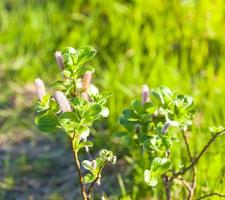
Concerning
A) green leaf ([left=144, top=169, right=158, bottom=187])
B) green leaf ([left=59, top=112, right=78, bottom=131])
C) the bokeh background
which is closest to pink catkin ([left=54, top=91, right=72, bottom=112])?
green leaf ([left=59, top=112, right=78, bottom=131])

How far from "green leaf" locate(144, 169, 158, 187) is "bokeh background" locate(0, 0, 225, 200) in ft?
1.40

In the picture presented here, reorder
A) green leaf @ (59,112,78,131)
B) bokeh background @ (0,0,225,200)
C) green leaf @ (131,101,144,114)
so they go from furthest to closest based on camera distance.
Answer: bokeh background @ (0,0,225,200) → green leaf @ (131,101,144,114) → green leaf @ (59,112,78,131)

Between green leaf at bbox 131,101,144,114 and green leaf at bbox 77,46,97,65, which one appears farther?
green leaf at bbox 131,101,144,114

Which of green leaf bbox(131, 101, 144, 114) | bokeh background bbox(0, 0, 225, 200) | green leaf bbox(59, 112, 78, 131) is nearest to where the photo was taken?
green leaf bbox(59, 112, 78, 131)

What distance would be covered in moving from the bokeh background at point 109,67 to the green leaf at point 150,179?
428 mm

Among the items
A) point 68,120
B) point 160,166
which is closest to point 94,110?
point 68,120

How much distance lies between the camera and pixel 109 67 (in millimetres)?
2824

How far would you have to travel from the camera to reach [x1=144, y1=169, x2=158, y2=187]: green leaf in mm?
1506

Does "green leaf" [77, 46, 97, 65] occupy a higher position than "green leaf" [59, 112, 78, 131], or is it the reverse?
"green leaf" [77, 46, 97, 65]

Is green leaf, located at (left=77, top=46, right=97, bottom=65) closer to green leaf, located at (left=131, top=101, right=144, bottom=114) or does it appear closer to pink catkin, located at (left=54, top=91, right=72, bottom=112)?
pink catkin, located at (left=54, top=91, right=72, bottom=112)

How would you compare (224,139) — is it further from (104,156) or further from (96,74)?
(96,74)

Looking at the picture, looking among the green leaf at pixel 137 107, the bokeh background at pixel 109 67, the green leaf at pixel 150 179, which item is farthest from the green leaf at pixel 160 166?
the bokeh background at pixel 109 67

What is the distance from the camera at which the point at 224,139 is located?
2029 millimetres

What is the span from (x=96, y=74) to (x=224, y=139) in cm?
94
